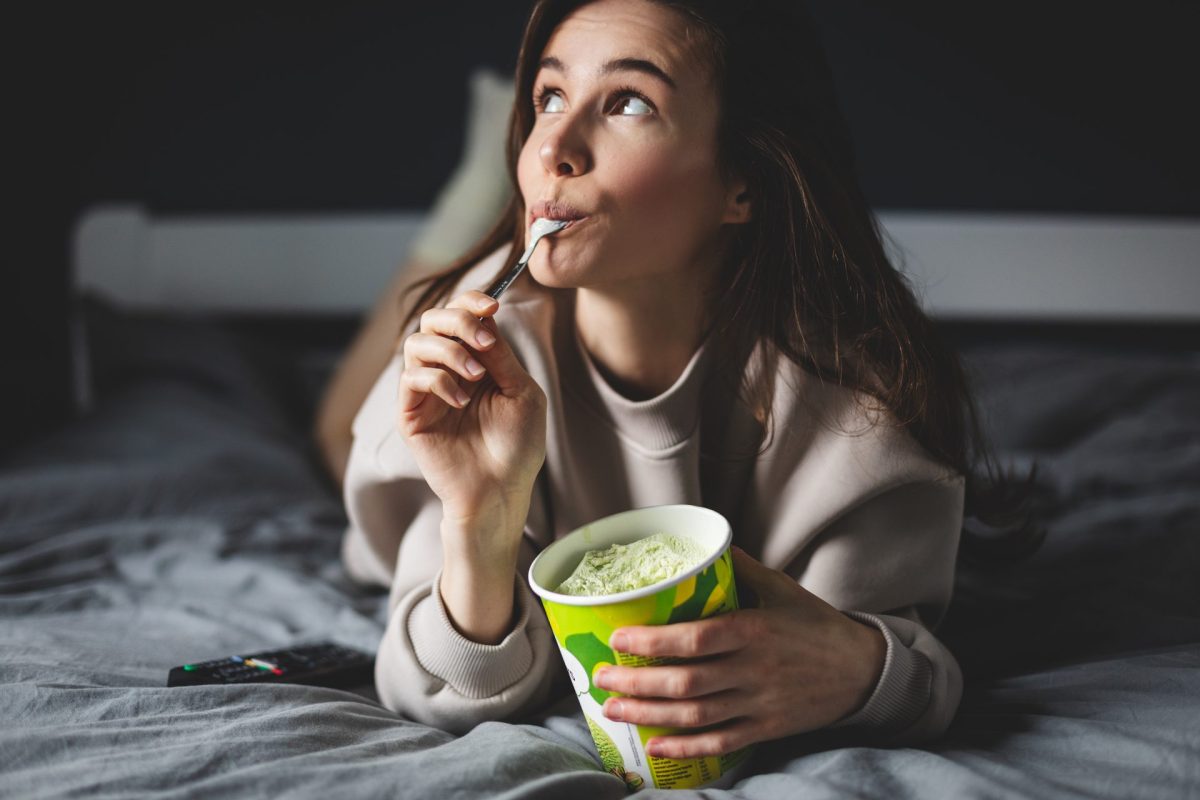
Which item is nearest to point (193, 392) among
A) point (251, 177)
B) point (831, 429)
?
point (251, 177)

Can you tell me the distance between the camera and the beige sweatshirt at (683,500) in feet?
2.84

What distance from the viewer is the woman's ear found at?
3.08 feet

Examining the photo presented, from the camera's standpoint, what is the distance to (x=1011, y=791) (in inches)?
27.5

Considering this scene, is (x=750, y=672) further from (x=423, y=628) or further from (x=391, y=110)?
(x=391, y=110)

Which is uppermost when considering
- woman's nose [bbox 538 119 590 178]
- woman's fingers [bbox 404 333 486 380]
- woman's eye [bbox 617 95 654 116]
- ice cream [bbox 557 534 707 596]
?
woman's eye [bbox 617 95 654 116]

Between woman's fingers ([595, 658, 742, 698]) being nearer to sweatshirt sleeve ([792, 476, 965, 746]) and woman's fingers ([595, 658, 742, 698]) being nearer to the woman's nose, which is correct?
sweatshirt sleeve ([792, 476, 965, 746])

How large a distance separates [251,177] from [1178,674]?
2186 mm

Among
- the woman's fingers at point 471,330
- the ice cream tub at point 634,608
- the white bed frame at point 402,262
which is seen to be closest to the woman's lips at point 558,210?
the woman's fingers at point 471,330

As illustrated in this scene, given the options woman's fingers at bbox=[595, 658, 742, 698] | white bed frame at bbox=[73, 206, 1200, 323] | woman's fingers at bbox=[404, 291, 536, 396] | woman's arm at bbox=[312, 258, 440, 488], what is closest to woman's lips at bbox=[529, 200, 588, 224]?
woman's fingers at bbox=[404, 291, 536, 396]

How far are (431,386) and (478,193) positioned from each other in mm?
1123

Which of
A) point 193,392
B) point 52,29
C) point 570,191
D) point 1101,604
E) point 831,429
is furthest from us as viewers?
point 52,29

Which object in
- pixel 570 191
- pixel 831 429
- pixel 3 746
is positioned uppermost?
pixel 570 191

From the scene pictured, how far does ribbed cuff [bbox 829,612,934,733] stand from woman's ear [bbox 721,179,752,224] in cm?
40

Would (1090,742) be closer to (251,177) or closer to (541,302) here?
(541,302)
